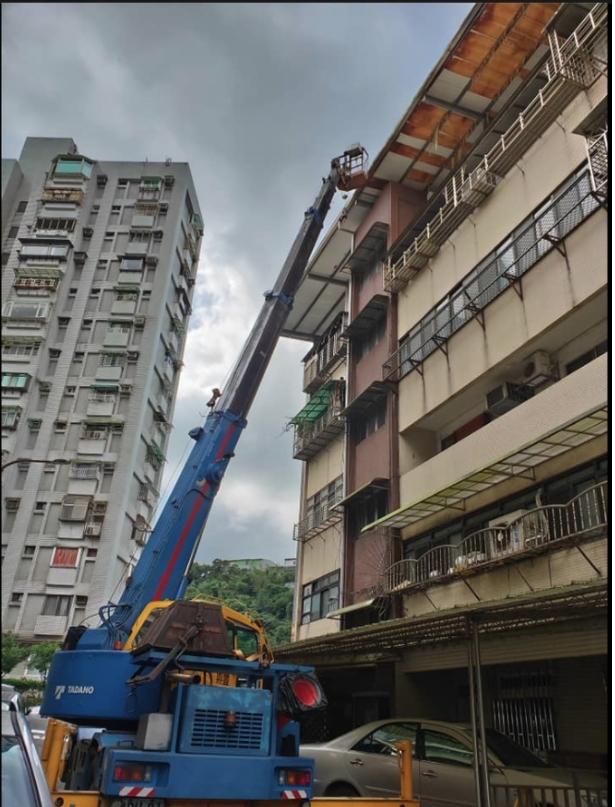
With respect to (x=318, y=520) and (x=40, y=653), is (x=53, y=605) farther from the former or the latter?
(x=318, y=520)

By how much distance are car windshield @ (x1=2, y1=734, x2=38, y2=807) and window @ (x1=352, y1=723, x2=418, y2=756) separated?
6.84 meters

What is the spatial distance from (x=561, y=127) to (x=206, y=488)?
9145mm

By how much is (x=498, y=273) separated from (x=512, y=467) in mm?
4171

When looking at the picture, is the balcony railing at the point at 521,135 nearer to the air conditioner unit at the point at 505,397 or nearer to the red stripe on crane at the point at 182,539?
the air conditioner unit at the point at 505,397

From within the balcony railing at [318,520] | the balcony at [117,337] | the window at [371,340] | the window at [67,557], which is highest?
the window at [371,340]

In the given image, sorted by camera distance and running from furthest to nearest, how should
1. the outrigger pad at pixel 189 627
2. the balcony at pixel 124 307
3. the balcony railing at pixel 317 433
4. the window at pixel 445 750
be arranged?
the balcony railing at pixel 317 433
the window at pixel 445 750
the outrigger pad at pixel 189 627
the balcony at pixel 124 307

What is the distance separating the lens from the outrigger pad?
21.0 ft

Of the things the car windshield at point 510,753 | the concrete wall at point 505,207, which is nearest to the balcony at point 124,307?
the car windshield at point 510,753

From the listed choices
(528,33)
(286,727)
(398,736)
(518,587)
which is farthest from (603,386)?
(528,33)

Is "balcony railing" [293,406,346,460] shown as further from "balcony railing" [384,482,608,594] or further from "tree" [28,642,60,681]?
"tree" [28,642,60,681]

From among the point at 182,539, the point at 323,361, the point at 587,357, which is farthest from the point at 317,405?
the point at 182,539

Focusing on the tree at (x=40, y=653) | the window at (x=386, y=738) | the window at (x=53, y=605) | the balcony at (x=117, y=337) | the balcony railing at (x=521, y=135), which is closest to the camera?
the window at (x=53, y=605)

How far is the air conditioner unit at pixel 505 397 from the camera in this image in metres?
12.2

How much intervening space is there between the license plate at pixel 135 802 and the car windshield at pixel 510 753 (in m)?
4.37
